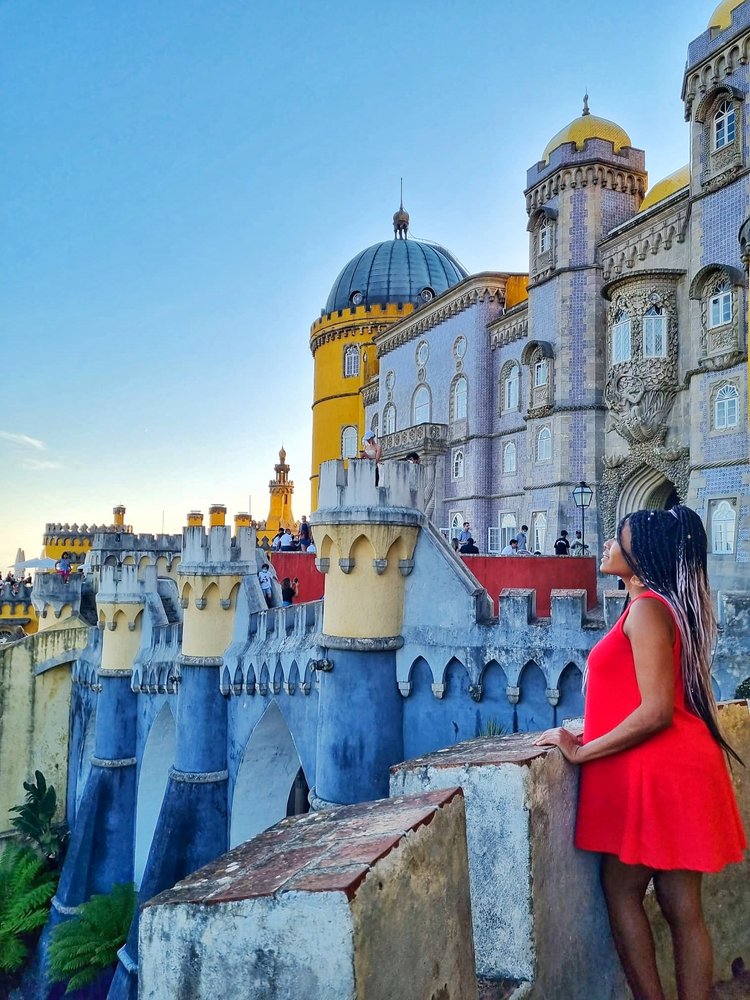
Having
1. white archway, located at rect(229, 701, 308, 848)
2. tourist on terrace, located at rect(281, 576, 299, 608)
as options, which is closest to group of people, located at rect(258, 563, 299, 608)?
tourist on terrace, located at rect(281, 576, 299, 608)

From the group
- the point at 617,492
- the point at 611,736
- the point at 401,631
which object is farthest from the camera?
the point at 617,492

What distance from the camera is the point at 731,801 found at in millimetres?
2492

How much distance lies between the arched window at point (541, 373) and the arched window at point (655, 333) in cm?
403

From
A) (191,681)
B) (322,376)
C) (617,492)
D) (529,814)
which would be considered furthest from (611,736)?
(322,376)

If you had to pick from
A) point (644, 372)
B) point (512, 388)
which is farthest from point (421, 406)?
point (644, 372)

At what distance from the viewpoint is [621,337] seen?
19391 mm

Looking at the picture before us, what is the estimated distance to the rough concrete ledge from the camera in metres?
1.81

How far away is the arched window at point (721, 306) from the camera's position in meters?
16.7

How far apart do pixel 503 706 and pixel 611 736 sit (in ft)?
20.5

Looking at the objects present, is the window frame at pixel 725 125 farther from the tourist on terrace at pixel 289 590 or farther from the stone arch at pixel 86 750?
the stone arch at pixel 86 750

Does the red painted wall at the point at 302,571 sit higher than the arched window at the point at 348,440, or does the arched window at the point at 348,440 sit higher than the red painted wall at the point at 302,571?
the arched window at the point at 348,440

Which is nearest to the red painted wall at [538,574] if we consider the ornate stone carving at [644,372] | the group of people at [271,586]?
the group of people at [271,586]

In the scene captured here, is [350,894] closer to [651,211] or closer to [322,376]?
[651,211]

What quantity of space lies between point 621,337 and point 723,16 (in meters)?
7.46
